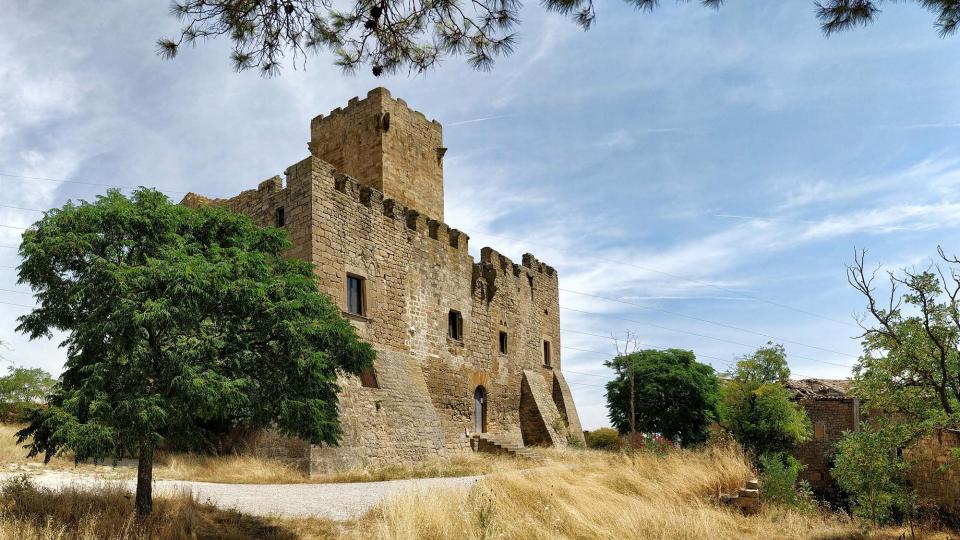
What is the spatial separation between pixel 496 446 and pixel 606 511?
12257 mm

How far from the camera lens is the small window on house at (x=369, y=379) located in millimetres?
17312

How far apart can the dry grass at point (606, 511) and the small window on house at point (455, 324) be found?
30.5 ft

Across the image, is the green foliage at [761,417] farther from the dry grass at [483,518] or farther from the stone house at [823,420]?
the dry grass at [483,518]

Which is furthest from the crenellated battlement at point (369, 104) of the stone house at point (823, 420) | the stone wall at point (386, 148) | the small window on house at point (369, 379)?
the stone house at point (823, 420)

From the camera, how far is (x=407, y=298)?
20.0 meters

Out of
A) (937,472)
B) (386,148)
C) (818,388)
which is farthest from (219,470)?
(818,388)

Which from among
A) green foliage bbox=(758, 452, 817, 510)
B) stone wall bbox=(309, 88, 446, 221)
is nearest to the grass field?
green foliage bbox=(758, 452, 817, 510)

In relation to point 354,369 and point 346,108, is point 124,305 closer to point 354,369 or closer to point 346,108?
point 354,369

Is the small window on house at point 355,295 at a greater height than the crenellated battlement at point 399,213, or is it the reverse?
the crenellated battlement at point 399,213

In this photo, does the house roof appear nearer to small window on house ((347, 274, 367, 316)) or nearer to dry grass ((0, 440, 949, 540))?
dry grass ((0, 440, 949, 540))

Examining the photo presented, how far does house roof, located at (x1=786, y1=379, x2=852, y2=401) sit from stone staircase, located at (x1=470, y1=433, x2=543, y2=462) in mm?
15516

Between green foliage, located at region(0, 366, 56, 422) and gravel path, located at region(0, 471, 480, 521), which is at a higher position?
green foliage, located at region(0, 366, 56, 422)

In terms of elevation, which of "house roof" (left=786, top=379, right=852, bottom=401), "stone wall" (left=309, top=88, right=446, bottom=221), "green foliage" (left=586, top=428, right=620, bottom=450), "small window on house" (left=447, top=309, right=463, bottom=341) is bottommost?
"green foliage" (left=586, top=428, right=620, bottom=450)

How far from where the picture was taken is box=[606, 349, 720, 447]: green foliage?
3528cm
